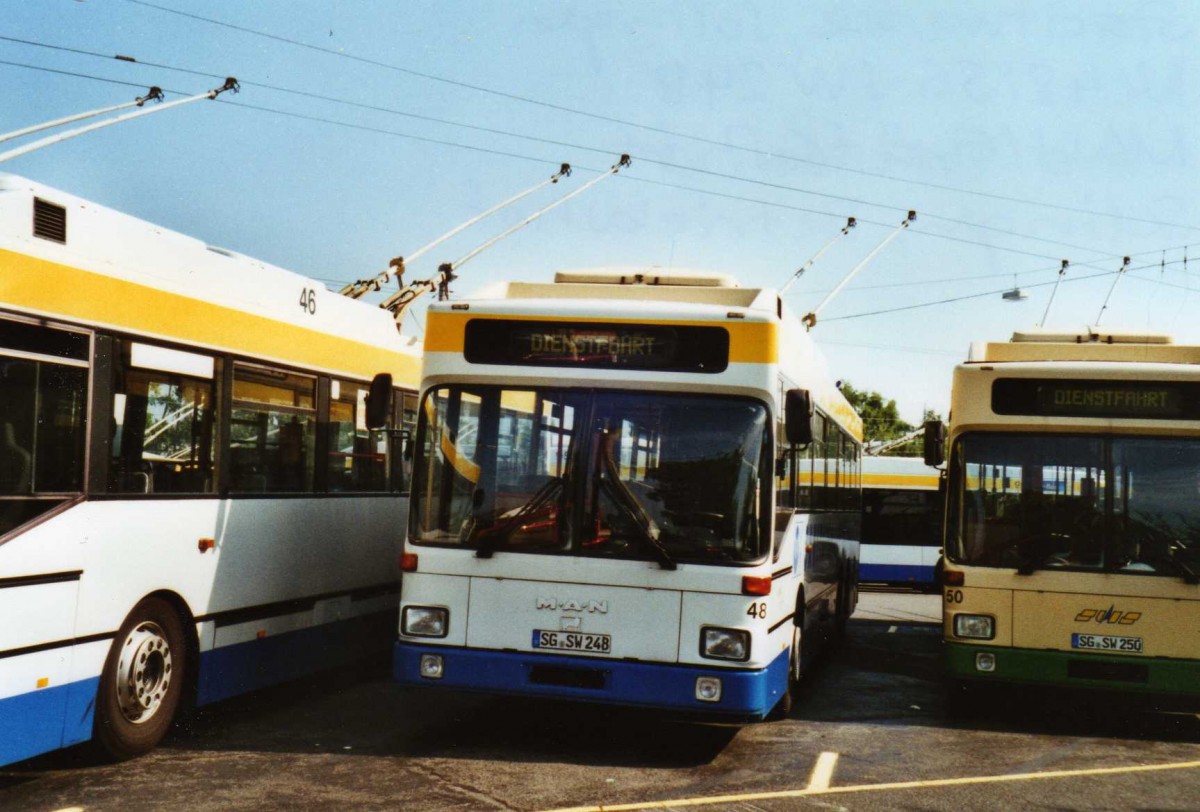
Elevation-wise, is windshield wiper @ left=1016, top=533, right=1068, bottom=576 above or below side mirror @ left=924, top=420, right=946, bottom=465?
below

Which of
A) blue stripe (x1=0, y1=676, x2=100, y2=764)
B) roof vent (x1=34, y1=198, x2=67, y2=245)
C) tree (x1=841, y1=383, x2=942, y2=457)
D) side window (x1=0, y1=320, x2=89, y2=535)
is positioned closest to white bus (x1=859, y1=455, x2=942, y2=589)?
blue stripe (x1=0, y1=676, x2=100, y2=764)

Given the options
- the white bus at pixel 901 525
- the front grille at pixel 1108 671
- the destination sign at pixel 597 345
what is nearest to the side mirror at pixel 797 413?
the destination sign at pixel 597 345

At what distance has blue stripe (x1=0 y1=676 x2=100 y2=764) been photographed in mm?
6457

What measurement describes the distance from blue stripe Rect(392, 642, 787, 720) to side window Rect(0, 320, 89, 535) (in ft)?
7.76

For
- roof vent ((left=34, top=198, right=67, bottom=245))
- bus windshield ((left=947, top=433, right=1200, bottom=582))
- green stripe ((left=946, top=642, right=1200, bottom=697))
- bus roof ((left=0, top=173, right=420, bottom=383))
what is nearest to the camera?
bus roof ((left=0, top=173, right=420, bottom=383))

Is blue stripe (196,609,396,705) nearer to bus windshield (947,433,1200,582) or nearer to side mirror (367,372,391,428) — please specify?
side mirror (367,372,391,428)

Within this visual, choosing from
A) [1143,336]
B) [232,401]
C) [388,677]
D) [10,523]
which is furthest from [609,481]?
[1143,336]

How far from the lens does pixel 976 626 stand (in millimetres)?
9945

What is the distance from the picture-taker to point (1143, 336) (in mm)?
11570

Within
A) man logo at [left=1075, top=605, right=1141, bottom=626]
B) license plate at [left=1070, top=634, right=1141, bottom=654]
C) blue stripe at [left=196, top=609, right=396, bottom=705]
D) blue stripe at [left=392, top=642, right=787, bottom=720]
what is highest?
man logo at [left=1075, top=605, right=1141, bottom=626]

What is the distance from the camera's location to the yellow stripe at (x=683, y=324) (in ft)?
26.9

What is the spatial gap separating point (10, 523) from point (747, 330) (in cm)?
435

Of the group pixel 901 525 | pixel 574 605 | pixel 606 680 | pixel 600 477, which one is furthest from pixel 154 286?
pixel 901 525

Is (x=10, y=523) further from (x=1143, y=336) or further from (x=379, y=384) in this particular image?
(x=1143, y=336)
